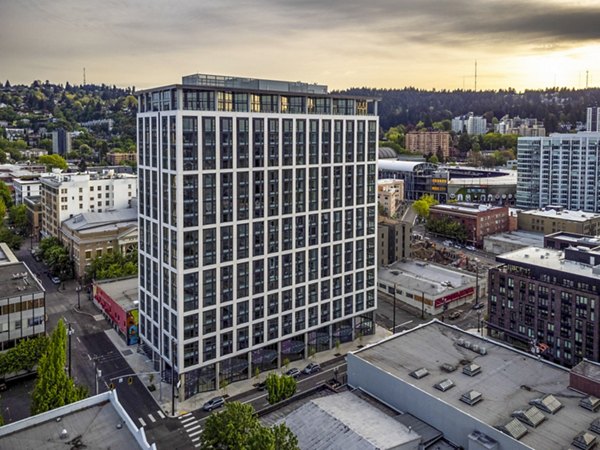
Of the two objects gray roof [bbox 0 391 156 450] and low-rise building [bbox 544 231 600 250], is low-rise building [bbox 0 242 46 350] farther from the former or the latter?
low-rise building [bbox 544 231 600 250]

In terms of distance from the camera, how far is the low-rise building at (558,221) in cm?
13138

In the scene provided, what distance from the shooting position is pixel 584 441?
42.8m

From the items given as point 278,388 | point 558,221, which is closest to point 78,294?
point 278,388

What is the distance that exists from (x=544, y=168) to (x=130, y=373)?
151 metres

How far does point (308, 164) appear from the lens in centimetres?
7038

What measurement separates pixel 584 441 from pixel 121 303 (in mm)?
64616

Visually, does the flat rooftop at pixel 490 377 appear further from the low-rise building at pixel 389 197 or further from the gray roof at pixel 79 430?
the low-rise building at pixel 389 197

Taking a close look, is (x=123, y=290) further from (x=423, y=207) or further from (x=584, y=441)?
(x=423, y=207)

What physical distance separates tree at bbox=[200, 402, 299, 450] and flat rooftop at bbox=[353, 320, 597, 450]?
658 inches

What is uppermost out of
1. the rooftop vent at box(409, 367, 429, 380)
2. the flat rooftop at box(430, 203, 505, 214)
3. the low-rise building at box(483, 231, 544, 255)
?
the flat rooftop at box(430, 203, 505, 214)

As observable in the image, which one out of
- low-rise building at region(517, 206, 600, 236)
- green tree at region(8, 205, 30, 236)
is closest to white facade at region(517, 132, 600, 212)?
low-rise building at region(517, 206, 600, 236)

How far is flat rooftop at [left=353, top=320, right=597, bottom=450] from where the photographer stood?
46.1 m

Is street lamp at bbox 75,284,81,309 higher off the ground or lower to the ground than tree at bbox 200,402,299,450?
lower

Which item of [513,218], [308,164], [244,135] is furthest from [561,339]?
[513,218]
